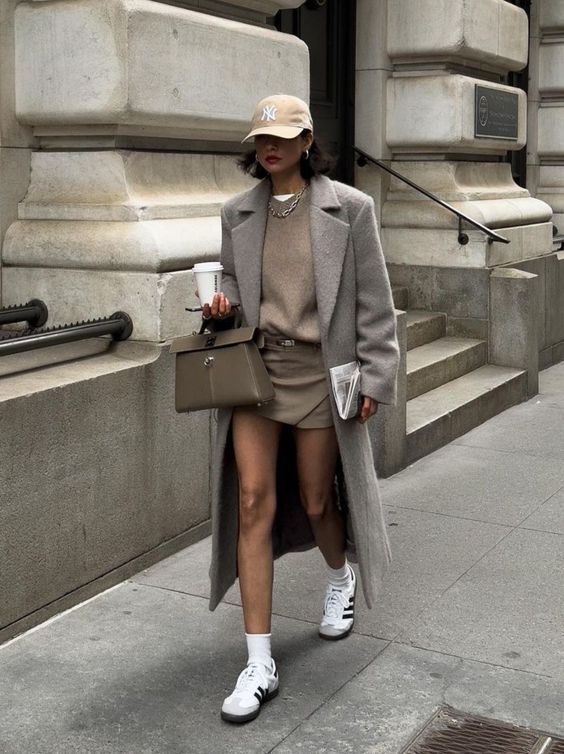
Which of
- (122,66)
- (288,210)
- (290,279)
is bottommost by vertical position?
(290,279)

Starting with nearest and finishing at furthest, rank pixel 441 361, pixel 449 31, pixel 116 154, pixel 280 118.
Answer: pixel 280 118 < pixel 116 154 < pixel 441 361 < pixel 449 31

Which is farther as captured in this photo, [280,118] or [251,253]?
[251,253]

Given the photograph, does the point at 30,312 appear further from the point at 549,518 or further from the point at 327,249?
the point at 549,518

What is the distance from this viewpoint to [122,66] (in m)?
5.61

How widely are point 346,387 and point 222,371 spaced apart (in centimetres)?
43

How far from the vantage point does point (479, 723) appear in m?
4.06

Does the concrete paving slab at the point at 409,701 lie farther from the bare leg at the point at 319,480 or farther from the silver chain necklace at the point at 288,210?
the silver chain necklace at the point at 288,210

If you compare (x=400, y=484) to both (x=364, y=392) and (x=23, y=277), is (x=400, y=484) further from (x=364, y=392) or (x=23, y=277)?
(x=364, y=392)

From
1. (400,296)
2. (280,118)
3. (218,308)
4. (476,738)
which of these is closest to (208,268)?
(218,308)

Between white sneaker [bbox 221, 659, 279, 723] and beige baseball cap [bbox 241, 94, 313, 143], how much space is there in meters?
1.76

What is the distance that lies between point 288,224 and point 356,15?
6164mm

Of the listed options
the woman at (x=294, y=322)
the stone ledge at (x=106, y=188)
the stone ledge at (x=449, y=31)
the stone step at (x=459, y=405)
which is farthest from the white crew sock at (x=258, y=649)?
the stone ledge at (x=449, y=31)

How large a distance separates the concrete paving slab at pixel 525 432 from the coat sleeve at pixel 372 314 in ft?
12.5

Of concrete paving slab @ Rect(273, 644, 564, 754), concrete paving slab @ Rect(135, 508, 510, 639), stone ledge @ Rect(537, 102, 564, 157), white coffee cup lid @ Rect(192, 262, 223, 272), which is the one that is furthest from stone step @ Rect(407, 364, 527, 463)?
stone ledge @ Rect(537, 102, 564, 157)
